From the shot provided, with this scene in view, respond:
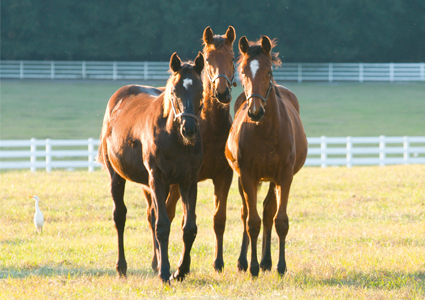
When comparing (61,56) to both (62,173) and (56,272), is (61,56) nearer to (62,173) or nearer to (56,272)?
(62,173)

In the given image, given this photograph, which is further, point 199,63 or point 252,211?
point 252,211

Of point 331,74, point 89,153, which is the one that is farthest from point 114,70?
point 89,153

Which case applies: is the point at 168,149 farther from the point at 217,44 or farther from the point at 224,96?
the point at 217,44

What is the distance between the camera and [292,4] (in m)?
43.4

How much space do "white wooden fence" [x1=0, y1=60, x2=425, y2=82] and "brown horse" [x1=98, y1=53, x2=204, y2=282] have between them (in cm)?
3498

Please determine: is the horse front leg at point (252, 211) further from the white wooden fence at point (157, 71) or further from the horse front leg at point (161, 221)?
the white wooden fence at point (157, 71)

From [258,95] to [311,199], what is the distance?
6.50m

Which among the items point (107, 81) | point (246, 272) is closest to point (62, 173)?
point (246, 272)

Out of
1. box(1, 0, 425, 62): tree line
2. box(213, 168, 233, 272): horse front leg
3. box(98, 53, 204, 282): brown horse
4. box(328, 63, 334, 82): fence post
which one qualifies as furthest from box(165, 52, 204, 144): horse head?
box(328, 63, 334, 82): fence post

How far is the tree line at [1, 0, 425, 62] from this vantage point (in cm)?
4216

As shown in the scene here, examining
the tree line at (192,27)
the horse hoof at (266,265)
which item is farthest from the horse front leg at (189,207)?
the tree line at (192,27)

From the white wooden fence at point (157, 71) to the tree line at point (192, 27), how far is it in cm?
94

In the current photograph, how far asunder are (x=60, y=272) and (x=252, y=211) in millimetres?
2291

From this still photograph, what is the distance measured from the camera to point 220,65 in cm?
582
